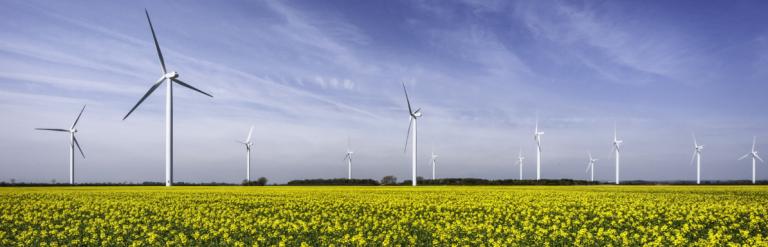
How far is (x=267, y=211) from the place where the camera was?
25641 millimetres

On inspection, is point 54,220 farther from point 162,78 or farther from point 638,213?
point 162,78

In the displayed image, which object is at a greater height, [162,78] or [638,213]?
[162,78]

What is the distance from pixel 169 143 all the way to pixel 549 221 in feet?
170

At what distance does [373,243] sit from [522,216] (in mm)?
10834

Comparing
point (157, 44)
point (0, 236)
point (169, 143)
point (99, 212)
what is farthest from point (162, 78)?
point (0, 236)

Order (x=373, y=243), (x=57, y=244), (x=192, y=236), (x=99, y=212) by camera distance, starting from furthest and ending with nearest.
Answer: (x=99, y=212), (x=192, y=236), (x=57, y=244), (x=373, y=243)

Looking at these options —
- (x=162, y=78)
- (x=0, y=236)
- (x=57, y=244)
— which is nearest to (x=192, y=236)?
(x=57, y=244)

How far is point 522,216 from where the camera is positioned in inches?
920

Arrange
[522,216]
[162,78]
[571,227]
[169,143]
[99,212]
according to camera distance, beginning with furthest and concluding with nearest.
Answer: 1. [162,78]
2. [169,143]
3. [99,212]
4. [522,216]
5. [571,227]

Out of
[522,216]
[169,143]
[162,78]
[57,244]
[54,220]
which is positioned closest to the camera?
[57,244]

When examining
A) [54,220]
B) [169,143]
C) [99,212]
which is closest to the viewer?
[54,220]

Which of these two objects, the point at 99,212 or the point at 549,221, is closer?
the point at 549,221

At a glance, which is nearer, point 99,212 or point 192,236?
point 192,236

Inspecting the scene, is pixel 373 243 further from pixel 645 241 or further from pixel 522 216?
pixel 522 216
